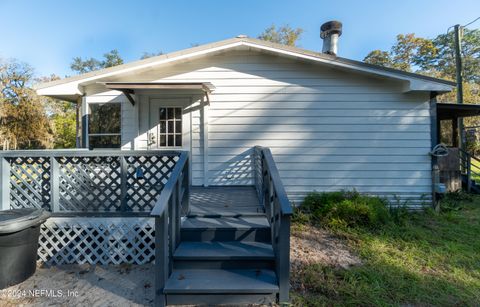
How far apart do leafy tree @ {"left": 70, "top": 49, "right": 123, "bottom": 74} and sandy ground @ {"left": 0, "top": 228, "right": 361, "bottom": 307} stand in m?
30.7

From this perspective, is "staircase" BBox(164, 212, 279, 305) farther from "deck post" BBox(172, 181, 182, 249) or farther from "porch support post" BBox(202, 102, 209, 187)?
"porch support post" BBox(202, 102, 209, 187)

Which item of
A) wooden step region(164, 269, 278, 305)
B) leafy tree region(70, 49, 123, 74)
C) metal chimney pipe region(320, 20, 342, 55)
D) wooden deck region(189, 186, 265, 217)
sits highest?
leafy tree region(70, 49, 123, 74)

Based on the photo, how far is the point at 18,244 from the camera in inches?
111

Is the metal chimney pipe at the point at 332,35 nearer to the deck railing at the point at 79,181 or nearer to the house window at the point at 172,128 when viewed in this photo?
the house window at the point at 172,128

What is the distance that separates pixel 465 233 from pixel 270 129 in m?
3.78

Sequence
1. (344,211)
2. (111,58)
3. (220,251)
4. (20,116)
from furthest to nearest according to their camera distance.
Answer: (111,58)
(20,116)
(344,211)
(220,251)

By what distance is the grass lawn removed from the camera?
8.23 ft

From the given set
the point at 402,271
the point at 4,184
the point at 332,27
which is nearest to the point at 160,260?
the point at 4,184

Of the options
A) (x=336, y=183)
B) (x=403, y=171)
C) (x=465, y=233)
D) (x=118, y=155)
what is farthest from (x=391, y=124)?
(x=118, y=155)

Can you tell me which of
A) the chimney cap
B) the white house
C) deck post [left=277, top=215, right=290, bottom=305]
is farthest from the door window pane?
the chimney cap

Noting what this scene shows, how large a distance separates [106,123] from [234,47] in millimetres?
3210

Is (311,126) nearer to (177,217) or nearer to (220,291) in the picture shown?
(177,217)

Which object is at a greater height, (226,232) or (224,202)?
(224,202)

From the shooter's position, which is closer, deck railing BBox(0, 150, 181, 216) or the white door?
deck railing BBox(0, 150, 181, 216)
